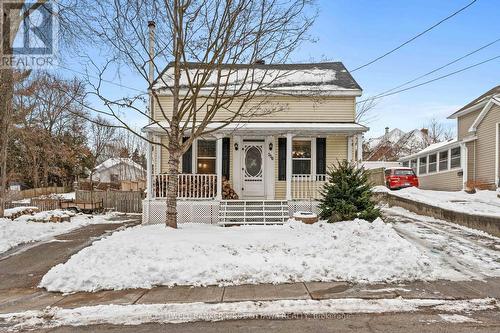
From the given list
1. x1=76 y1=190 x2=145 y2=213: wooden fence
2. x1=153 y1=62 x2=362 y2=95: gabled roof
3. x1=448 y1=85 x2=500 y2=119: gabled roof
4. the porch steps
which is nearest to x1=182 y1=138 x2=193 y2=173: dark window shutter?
the porch steps

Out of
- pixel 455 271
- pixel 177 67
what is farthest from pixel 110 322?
pixel 177 67

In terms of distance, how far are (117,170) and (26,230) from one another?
116ft

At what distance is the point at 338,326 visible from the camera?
4328 mm

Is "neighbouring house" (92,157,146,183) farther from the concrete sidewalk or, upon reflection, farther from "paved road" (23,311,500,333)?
"paved road" (23,311,500,333)

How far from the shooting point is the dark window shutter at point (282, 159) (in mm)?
13531

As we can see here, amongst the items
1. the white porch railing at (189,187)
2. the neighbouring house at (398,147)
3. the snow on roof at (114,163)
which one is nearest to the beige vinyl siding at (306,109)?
the white porch railing at (189,187)

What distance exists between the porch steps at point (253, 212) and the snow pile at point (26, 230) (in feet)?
18.2

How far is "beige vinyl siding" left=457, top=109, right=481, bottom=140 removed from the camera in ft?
69.4

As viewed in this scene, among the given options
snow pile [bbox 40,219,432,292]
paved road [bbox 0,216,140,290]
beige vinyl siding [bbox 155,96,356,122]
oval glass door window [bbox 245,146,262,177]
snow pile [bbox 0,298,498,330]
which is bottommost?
paved road [bbox 0,216,140,290]

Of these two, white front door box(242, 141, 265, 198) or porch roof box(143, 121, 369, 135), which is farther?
white front door box(242, 141, 265, 198)

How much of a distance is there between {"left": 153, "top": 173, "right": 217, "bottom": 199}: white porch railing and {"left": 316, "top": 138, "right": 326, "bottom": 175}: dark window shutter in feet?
13.5

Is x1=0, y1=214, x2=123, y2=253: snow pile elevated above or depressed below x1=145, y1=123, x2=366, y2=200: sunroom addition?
below

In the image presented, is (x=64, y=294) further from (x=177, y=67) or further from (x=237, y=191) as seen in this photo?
(x=237, y=191)

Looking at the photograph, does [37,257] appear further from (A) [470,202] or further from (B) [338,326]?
(A) [470,202]
